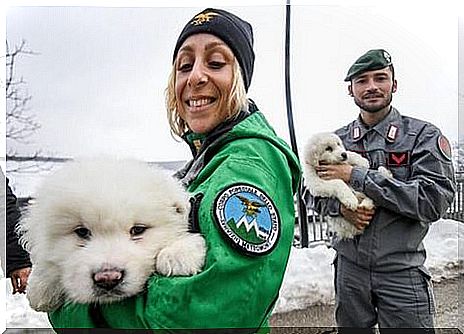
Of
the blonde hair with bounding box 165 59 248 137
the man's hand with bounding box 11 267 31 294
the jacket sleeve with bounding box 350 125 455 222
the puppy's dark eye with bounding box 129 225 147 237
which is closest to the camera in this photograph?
the puppy's dark eye with bounding box 129 225 147 237

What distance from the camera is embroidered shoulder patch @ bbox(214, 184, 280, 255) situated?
93cm

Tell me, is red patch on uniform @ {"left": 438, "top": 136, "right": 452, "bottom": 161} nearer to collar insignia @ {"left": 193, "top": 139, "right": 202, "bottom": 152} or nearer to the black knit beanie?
the black knit beanie

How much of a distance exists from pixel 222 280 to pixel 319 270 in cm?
51

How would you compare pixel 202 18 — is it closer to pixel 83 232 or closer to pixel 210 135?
pixel 210 135

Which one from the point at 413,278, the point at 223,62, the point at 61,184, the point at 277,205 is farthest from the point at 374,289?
the point at 61,184

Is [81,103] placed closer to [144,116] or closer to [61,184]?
[144,116]

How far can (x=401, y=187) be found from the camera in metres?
1.32

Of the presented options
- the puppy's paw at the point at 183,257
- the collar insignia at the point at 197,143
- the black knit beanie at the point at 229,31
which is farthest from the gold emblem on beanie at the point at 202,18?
the puppy's paw at the point at 183,257

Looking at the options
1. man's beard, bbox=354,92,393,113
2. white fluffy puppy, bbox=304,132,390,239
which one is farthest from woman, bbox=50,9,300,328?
man's beard, bbox=354,92,393,113

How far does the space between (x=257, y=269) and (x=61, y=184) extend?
0.36 meters

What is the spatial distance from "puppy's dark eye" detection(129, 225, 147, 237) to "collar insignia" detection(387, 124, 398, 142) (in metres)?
0.62

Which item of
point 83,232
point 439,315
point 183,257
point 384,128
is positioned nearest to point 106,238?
point 83,232

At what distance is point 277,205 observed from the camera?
100cm

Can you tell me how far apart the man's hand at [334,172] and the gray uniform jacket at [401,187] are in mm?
14
